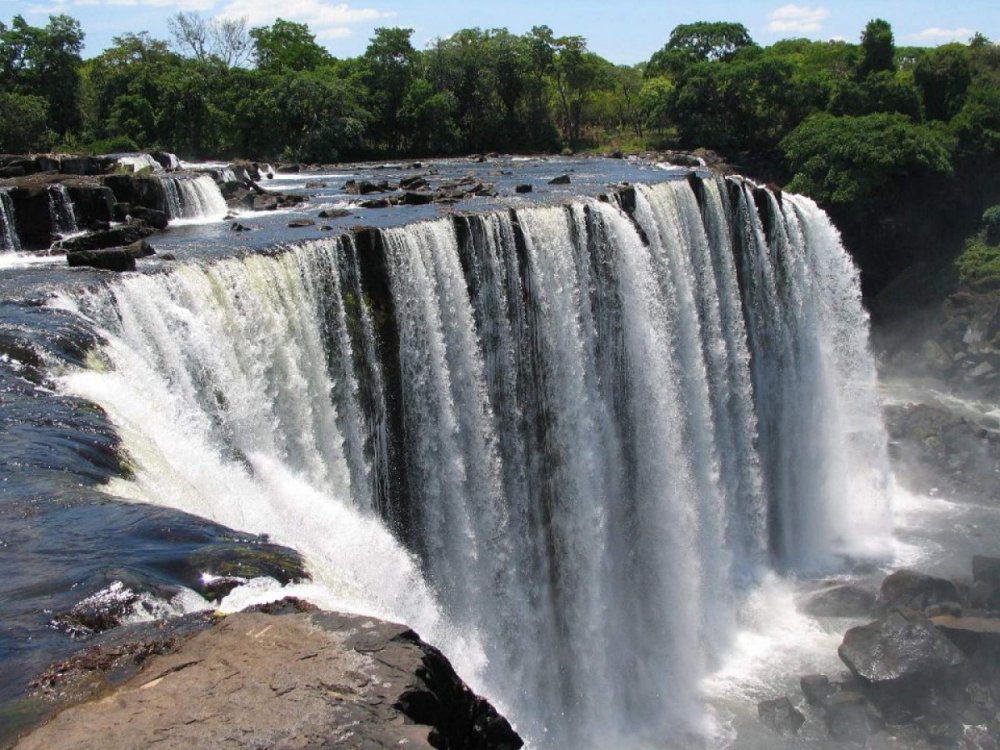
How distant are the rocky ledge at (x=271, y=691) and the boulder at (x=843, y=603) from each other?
14.9m

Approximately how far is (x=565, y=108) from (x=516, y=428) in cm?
4733

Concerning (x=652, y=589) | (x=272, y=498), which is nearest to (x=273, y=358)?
(x=272, y=498)

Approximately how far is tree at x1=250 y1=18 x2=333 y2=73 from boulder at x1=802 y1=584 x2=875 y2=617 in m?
53.5

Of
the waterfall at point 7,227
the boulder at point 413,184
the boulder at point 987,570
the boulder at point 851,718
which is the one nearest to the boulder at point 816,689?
the boulder at point 851,718

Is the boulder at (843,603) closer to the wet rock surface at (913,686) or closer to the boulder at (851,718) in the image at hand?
the wet rock surface at (913,686)

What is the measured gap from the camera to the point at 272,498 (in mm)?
9469

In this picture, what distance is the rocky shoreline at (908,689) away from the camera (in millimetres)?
14922

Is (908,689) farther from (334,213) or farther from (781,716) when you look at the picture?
(334,213)

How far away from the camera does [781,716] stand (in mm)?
14969

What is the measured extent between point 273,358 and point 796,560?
14.7 m

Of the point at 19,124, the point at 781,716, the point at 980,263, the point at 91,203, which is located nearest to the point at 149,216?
the point at 91,203

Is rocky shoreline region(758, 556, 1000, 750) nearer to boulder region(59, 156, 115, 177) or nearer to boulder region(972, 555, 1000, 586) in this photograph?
boulder region(972, 555, 1000, 586)

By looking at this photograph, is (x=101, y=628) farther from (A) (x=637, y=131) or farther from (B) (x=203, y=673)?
(A) (x=637, y=131)

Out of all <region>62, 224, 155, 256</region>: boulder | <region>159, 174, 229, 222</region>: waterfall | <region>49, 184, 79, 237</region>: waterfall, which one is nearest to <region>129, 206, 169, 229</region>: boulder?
<region>159, 174, 229, 222</region>: waterfall
